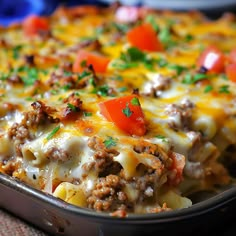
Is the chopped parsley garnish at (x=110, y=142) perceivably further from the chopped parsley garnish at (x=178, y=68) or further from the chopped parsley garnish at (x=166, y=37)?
the chopped parsley garnish at (x=166, y=37)

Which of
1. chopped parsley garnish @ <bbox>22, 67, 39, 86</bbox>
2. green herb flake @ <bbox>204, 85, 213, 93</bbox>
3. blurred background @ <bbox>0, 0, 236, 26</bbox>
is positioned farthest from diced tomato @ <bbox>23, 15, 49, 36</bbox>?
green herb flake @ <bbox>204, 85, 213, 93</bbox>

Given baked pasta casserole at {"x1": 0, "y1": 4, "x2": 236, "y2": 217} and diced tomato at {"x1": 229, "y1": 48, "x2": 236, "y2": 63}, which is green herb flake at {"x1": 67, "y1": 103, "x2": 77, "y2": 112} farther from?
diced tomato at {"x1": 229, "y1": 48, "x2": 236, "y2": 63}

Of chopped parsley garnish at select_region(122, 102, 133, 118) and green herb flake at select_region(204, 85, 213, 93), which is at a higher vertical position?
chopped parsley garnish at select_region(122, 102, 133, 118)

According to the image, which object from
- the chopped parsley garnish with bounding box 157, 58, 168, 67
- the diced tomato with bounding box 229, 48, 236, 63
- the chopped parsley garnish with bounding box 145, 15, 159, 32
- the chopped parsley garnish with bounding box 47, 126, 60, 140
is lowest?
the chopped parsley garnish with bounding box 145, 15, 159, 32

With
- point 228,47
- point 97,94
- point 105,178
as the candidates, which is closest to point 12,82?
point 97,94

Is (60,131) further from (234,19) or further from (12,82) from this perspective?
(234,19)

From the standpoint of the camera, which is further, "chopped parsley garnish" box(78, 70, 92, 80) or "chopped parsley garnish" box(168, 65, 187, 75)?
"chopped parsley garnish" box(168, 65, 187, 75)
